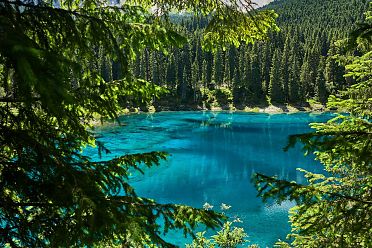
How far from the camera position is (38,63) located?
2123mm

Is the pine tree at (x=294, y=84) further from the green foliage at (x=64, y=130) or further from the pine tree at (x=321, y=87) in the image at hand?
the green foliage at (x=64, y=130)

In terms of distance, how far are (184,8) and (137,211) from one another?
374 centimetres

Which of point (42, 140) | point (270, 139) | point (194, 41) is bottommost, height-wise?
point (270, 139)

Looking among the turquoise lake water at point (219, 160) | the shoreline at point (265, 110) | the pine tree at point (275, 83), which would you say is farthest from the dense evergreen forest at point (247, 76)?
the turquoise lake water at point (219, 160)

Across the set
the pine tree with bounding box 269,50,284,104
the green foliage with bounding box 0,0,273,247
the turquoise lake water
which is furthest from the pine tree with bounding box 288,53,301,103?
the green foliage with bounding box 0,0,273,247

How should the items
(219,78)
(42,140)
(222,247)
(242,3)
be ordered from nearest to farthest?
(42,140)
(242,3)
(222,247)
(219,78)

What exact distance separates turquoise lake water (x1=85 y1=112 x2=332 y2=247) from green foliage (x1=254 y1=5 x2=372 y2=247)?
3100 mm

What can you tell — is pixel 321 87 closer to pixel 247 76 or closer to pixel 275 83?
pixel 275 83

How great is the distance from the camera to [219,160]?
138 feet

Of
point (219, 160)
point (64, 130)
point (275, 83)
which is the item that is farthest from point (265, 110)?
point (64, 130)

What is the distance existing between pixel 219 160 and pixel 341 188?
116 ft

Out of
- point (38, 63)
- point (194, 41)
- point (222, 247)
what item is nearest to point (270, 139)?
point (222, 247)

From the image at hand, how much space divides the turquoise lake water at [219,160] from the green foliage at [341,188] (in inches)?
122

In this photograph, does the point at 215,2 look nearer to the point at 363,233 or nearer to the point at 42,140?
the point at 42,140
